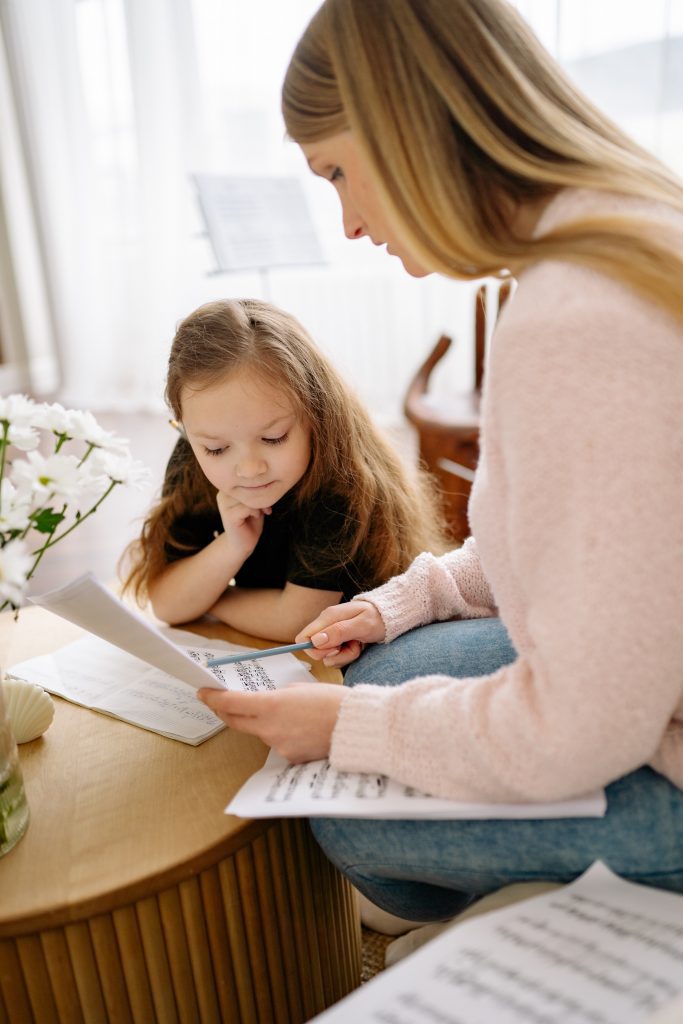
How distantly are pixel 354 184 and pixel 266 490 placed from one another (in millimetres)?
431

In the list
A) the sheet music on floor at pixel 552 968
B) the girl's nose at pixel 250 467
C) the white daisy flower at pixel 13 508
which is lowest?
the sheet music on floor at pixel 552 968

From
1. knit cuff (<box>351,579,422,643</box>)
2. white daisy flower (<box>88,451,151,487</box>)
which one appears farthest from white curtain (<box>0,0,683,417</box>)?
white daisy flower (<box>88,451,151,487</box>)

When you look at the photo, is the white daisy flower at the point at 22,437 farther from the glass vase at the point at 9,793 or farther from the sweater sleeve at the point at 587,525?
the sweater sleeve at the point at 587,525

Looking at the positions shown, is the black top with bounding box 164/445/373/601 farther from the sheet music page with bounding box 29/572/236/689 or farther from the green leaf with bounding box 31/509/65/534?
the green leaf with bounding box 31/509/65/534

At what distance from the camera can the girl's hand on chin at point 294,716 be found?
825 millimetres

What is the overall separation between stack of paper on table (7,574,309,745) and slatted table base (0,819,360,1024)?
0.17 m

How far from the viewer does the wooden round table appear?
0.76m

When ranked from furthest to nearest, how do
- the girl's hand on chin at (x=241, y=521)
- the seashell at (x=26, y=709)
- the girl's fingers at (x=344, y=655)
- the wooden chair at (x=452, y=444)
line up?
the wooden chair at (x=452, y=444) → the girl's hand on chin at (x=241, y=521) → the girl's fingers at (x=344, y=655) → the seashell at (x=26, y=709)

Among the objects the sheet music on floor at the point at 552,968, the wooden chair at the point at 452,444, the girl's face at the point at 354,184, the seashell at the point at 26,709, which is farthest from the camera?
the wooden chair at the point at 452,444

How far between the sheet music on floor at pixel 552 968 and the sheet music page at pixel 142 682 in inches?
15.6

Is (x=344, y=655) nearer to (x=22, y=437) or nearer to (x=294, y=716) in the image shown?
(x=294, y=716)

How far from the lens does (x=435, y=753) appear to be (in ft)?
2.45

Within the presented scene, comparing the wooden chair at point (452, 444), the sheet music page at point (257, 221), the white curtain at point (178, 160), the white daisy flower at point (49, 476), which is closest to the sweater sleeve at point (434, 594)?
the white daisy flower at point (49, 476)

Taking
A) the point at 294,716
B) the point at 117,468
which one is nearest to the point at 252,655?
the point at 294,716
